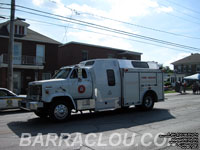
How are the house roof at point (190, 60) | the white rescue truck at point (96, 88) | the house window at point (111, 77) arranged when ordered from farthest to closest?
the house roof at point (190, 60) → the house window at point (111, 77) → the white rescue truck at point (96, 88)

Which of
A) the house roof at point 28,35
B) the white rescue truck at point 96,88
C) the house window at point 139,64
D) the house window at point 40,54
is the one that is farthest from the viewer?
the house window at point 40,54

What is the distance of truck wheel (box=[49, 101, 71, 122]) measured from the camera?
8070 mm

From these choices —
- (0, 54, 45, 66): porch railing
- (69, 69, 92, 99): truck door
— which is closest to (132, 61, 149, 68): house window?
(69, 69, 92, 99): truck door

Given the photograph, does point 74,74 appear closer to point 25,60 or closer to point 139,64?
point 139,64

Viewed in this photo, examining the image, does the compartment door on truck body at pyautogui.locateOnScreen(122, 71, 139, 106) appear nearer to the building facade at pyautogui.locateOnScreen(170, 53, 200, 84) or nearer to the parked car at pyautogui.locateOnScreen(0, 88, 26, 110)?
the parked car at pyautogui.locateOnScreen(0, 88, 26, 110)

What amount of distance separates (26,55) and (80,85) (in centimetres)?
1692

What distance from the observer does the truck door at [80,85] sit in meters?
8.69

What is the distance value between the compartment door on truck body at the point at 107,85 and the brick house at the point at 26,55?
15.2 meters

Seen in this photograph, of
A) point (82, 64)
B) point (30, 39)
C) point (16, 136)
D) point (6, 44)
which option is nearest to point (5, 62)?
point (6, 44)

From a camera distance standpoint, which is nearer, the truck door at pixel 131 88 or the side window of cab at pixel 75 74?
the side window of cab at pixel 75 74

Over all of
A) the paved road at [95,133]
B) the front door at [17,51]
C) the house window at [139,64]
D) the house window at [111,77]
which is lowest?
the paved road at [95,133]

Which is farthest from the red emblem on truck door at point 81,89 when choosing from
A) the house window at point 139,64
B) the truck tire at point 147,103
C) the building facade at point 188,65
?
the building facade at point 188,65

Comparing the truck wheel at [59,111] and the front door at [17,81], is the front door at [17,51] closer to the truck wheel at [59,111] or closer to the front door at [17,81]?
the front door at [17,81]

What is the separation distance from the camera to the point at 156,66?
39.1 ft
